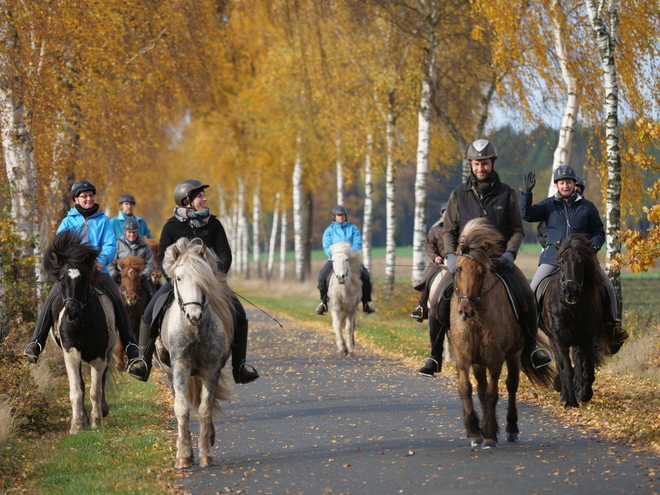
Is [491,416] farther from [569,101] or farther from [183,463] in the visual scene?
[569,101]

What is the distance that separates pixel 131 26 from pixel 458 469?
17.8m

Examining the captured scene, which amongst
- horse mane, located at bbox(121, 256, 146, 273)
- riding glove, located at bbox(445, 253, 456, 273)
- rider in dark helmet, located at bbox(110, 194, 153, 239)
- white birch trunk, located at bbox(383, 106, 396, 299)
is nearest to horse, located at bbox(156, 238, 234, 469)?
riding glove, located at bbox(445, 253, 456, 273)

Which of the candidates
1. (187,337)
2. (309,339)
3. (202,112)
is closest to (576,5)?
(309,339)

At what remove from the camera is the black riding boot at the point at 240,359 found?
9117 millimetres

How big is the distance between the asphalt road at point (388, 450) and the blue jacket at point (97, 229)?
2.52 meters

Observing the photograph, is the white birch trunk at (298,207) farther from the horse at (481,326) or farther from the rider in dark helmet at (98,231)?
the horse at (481,326)

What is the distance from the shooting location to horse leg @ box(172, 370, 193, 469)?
804 centimetres

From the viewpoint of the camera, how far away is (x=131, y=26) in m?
22.3

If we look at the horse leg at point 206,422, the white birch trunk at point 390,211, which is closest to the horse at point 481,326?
the horse leg at point 206,422

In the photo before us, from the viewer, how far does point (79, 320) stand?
33.7ft

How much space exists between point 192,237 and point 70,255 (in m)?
1.79

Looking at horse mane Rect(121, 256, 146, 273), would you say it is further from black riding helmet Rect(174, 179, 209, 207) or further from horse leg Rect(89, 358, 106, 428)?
black riding helmet Rect(174, 179, 209, 207)

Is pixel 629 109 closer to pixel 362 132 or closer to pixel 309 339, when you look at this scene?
pixel 309 339

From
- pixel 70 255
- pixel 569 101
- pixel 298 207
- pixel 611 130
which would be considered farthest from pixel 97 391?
pixel 298 207
